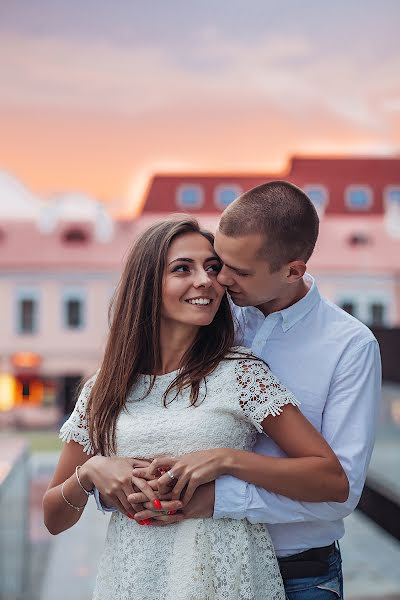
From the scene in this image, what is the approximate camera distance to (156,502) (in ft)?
3.93

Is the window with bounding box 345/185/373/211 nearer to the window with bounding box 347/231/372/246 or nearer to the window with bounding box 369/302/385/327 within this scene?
the window with bounding box 347/231/372/246

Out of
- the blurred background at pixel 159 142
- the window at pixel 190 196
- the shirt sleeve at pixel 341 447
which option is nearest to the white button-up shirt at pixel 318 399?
the shirt sleeve at pixel 341 447

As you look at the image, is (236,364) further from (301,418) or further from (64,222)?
(64,222)

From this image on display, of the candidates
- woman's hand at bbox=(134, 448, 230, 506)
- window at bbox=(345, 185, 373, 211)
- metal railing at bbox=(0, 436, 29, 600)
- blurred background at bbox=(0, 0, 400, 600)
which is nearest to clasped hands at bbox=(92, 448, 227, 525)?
woman's hand at bbox=(134, 448, 230, 506)

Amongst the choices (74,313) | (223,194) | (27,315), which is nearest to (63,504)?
(223,194)

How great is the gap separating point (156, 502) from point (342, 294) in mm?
7039

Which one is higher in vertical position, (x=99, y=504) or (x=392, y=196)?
(x=392, y=196)

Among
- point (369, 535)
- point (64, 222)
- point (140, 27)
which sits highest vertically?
point (140, 27)

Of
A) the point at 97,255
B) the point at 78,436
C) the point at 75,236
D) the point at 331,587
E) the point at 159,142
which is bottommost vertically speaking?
the point at 97,255

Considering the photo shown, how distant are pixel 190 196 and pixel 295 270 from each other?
6.52 m

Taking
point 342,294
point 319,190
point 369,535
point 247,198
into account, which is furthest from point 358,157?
point 247,198

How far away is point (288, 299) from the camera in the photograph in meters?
1.36

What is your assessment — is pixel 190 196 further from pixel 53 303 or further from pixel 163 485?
pixel 163 485

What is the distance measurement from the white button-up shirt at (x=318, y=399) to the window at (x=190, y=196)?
253 inches
